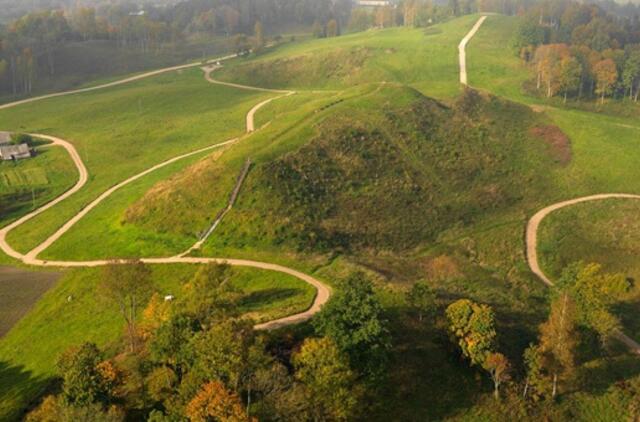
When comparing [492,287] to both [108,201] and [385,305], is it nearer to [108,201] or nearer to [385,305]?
[385,305]

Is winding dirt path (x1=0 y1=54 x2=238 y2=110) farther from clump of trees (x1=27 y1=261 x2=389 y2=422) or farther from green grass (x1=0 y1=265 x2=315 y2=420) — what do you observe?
clump of trees (x1=27 y1=261 x2=389 y2=422)

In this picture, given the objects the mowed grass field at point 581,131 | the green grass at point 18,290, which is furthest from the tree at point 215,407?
→ the mowed grass field at point 581,131

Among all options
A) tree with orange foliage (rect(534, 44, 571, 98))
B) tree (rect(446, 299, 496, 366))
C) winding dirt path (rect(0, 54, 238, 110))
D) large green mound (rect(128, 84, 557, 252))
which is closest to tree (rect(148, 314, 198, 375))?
tree (rect(446, 299, 496, 366))

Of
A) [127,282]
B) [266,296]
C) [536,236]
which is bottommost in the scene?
[536,236]

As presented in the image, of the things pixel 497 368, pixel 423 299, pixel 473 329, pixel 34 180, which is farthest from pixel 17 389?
pixel 34 180

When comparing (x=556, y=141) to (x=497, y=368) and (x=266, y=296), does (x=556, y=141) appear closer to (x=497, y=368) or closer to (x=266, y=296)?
(x=497, y=368)

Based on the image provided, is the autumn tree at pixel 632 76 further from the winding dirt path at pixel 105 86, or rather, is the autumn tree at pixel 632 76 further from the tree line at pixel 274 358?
the winding dirt path at pixel 105 86

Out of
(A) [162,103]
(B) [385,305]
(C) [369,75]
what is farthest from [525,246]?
(A) [162,103]
